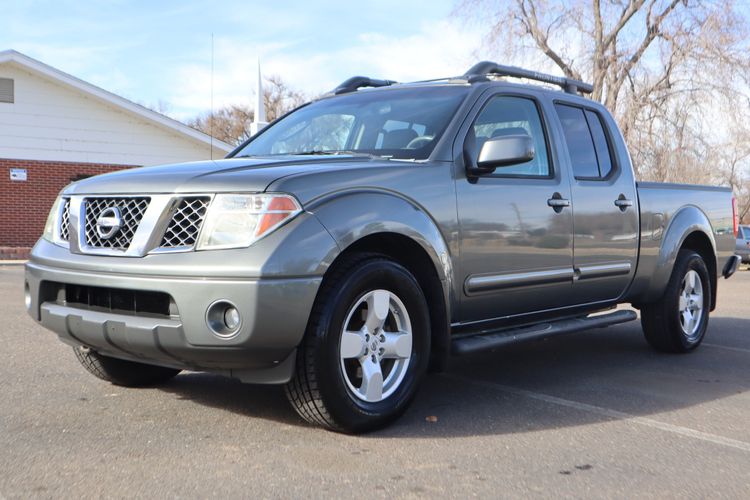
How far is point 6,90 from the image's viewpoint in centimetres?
1867

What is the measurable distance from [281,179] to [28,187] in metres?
17.1

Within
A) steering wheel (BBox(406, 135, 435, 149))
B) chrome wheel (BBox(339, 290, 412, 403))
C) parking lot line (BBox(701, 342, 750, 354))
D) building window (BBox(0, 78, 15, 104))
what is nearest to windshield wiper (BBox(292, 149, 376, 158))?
steering wheel (BBox(406, 135, 435, 149))

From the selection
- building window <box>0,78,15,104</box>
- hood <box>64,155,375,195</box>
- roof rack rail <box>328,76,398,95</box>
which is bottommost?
hood <box>64,155,375,195</box>

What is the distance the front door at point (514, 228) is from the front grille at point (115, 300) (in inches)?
62.6

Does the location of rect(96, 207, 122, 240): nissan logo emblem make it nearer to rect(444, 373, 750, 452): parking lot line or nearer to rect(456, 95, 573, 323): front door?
rect(456, 95, 573, 323): front door

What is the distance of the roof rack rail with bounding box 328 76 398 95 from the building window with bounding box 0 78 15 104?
1541cm

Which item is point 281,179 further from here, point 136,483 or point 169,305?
point 136,483

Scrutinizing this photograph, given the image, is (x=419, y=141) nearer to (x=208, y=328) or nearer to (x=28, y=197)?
(x=208, y=328)

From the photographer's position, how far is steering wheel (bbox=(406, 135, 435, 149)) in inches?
177

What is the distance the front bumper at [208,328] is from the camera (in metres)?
3.38

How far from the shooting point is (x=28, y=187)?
18.8 meters

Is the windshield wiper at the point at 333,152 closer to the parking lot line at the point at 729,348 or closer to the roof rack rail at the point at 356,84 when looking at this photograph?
the roof rack rail at the point at 356,84

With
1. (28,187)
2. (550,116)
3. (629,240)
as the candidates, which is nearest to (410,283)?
(550,116)

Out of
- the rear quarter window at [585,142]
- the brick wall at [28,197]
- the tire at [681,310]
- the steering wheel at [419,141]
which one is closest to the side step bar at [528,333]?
the tire at [681,310]
